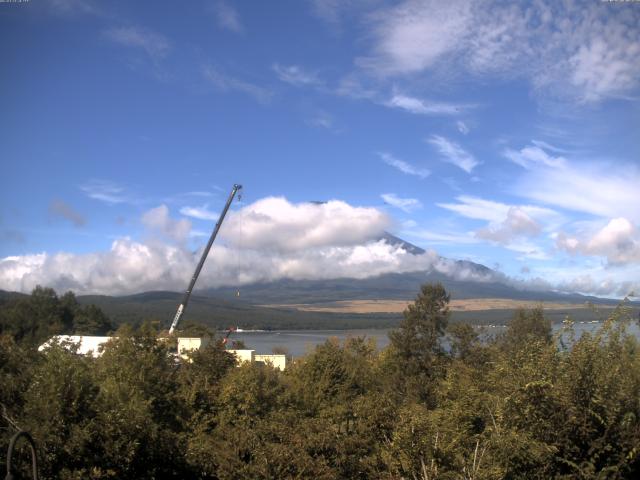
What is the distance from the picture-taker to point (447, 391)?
84.6 feet

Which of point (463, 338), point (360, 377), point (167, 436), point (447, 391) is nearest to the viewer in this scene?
point (167, 436)

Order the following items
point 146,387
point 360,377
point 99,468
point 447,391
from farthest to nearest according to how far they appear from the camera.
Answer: point 360,377 → point 447,391 → point 146,387 → point 99,468

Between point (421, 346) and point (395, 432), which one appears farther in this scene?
point (421, 346)

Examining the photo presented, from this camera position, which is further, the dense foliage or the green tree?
the green tree

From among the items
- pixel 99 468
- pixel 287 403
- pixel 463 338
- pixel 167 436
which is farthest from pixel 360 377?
pixel 99 468

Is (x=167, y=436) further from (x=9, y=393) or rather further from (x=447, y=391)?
(x=447, y=391)

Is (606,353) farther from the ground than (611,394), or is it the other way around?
(606,353)

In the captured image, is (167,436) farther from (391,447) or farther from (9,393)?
(391,447)

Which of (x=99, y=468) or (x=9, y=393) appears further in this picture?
(x=9, y=393)

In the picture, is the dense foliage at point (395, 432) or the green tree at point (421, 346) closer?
the dense foliage at point (395, 432)

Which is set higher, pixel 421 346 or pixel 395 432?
pixel 395 432

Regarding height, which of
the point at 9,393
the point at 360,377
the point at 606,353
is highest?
the point at 606,353

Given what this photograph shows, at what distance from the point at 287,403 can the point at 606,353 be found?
55.4 ft

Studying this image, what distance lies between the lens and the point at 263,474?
11.7 m
